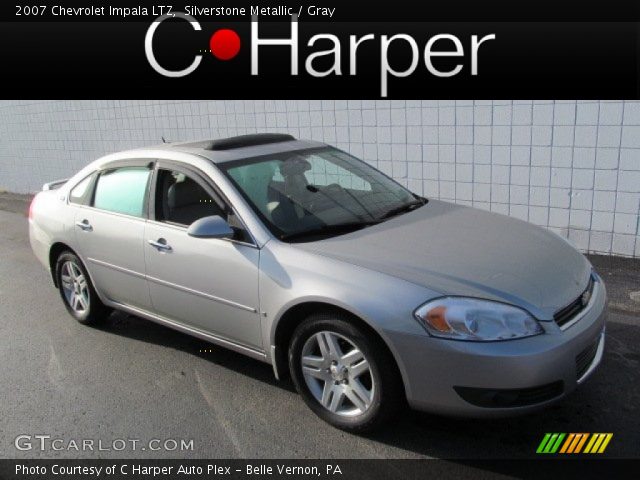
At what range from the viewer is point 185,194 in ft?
13.5

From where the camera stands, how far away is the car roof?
4.16 meters

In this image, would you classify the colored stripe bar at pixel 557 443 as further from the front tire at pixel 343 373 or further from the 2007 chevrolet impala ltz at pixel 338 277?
the front tire at pixel 343 373

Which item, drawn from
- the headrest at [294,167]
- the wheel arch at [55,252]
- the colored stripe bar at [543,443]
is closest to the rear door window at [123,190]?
the wheel arch at [55,252]

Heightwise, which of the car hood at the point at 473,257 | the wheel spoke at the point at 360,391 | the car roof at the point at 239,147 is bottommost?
the wheel spoke at the point at 360,391

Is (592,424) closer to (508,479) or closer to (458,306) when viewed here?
(508,479)

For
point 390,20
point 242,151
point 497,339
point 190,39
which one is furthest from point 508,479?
point 190,39

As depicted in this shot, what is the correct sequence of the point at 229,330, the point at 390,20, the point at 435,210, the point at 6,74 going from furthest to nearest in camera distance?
the point at 6,74
the point at 390,20
the point at 435,210
the point at 229,330

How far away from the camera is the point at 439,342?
2922mm

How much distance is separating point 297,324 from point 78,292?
2.48m

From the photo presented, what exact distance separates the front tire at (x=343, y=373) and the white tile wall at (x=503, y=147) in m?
3.73

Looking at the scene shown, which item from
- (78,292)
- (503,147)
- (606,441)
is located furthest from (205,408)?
(503,147)

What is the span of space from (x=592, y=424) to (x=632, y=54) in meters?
4.01

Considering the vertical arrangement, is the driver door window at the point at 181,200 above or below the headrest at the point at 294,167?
below

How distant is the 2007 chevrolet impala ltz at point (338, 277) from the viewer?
2.96 metres
